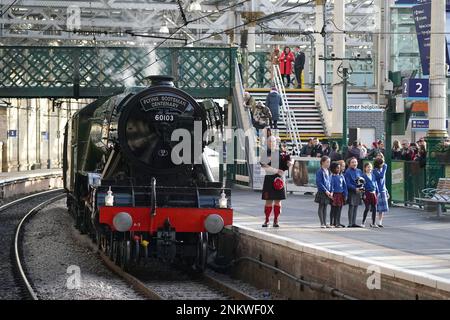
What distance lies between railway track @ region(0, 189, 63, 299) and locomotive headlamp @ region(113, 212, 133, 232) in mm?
1620

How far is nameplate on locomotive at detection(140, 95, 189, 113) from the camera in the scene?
665 inches

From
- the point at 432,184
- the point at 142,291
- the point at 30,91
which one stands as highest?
the point at 30,91

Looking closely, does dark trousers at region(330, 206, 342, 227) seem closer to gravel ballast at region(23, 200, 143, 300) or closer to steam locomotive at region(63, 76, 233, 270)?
steam locomotive at region(63, 76, 233, 270)

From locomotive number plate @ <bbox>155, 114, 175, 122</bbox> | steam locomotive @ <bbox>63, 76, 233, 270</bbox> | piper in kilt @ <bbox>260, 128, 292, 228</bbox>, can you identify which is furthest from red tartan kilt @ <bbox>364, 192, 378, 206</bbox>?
locomotive number plate @ <bbox>155, 114, 175, 122</bbox>

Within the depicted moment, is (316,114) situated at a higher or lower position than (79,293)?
higher

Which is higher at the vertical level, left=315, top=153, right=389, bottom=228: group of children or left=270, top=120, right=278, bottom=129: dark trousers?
left=270, top=120, right=278, bottom=129: dark trousers

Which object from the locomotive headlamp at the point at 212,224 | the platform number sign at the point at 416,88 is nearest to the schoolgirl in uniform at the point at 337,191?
the locomotive headlamp at the point at 212,224

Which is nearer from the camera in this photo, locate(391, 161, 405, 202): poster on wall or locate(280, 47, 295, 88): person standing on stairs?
locate(391, 161, 405, 202): poster on wall

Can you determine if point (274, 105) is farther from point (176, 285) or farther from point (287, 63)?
point (176, 285)

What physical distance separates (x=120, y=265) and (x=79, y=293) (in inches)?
104

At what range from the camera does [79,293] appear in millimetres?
13977

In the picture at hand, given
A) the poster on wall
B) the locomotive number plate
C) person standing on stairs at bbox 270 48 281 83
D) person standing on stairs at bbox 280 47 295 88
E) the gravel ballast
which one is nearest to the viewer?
the gravel ballast
